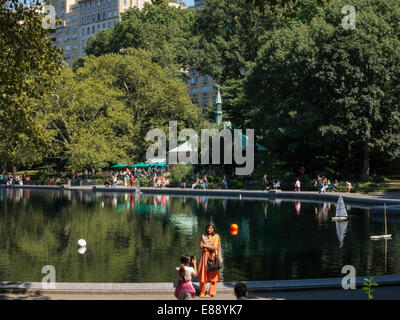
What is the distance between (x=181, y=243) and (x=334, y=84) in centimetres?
3042

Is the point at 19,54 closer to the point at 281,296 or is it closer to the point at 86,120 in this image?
the point at 281,296

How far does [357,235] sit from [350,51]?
28359mm

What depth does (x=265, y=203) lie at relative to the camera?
41406mm

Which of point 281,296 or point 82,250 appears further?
point 82,250

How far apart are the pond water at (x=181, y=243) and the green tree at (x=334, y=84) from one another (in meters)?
13.9

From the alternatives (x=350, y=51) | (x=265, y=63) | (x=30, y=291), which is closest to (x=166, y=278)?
(x=30, y=291)

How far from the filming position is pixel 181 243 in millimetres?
22219

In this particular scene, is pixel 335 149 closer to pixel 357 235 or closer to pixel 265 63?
pixel 265 63

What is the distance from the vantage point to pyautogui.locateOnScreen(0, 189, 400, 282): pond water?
1672 cm

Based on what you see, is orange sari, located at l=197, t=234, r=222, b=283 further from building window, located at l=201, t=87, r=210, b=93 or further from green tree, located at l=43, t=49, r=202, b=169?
building window, located at l=201, t=87, r=210, b=93

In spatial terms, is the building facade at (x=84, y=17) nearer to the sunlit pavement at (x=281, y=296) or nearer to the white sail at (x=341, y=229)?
the white sail at (x=341, y=229)

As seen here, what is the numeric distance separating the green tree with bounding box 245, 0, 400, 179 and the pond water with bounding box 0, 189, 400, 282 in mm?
13862

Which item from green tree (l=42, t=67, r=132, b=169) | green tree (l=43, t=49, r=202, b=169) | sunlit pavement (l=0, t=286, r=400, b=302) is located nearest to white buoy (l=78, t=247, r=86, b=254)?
sunlit pavement (l=0, t=286, r=400, b=302)

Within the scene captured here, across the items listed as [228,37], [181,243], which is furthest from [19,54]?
[228,37]
